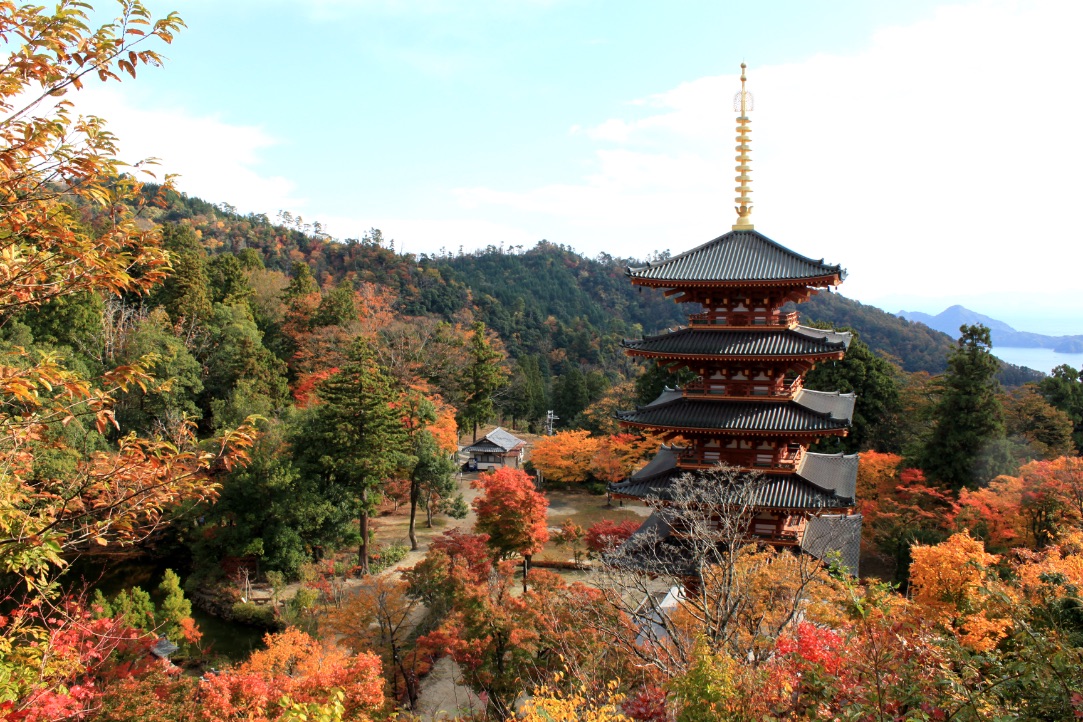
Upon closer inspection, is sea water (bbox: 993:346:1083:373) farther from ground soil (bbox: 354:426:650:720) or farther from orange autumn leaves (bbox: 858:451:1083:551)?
ground soil (bbox: 354:426:650:720)

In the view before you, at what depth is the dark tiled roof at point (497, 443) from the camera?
1502 inches

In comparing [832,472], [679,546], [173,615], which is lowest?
[173,615]

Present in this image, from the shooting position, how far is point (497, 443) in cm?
3828

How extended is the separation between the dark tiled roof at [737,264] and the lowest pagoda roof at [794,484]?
3.98 meters

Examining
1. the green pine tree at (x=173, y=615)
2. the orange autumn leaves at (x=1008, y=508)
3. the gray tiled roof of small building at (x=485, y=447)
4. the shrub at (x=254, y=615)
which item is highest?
the orange autumn leaves at (x=1008, y=508)

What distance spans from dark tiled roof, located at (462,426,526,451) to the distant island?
116 ft

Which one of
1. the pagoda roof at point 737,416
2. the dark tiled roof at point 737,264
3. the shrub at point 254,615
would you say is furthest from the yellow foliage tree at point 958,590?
the shrub at point 254,615

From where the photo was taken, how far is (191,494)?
545cm

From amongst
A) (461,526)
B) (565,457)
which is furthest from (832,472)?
(565,457)

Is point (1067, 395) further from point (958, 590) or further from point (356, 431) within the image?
point (356, 431)

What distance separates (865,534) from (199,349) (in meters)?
30.3

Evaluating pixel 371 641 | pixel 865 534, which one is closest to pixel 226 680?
pixel 371 641

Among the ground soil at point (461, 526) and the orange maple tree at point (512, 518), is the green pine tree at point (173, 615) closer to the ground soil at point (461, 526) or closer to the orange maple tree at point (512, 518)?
the ground soil at point (461, 526)

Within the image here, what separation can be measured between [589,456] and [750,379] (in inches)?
817
